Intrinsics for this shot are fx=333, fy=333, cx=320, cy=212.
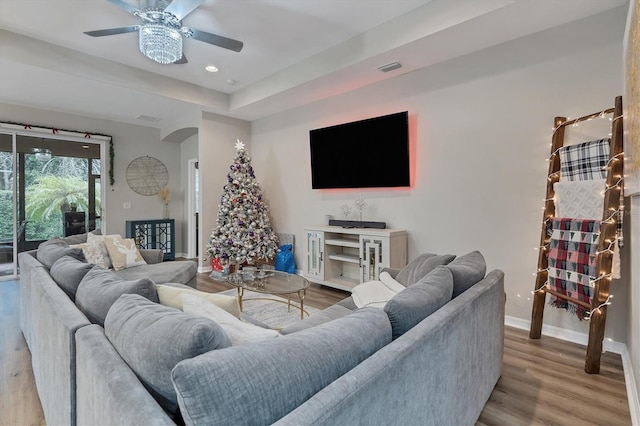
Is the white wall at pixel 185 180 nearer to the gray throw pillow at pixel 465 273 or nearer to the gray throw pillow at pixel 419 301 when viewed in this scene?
the gray throw pillow at pixel 465 273

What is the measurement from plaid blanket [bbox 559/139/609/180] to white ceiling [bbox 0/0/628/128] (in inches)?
43.2

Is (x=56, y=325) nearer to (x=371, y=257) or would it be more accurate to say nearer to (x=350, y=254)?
(x=371, y=257)

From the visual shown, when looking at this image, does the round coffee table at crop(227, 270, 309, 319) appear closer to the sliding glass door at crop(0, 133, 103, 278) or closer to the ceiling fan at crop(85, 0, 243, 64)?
the ceiling fan at crop(85, 0, 243, 64)

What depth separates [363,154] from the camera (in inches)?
170

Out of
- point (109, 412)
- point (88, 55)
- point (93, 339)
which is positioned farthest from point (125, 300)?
point (88, 55)

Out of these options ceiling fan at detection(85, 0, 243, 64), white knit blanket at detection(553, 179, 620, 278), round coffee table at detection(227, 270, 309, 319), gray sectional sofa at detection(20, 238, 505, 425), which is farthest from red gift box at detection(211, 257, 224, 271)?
white knit blanket at detection(553, 179, 620, 278)

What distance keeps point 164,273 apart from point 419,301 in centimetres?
274

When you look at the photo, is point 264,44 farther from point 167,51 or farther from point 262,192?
point 262,192

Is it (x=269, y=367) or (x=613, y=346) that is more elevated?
(x=269, y=367)

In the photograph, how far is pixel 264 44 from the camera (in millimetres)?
3703

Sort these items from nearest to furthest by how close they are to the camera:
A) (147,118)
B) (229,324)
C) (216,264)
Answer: (229,324) < (216,264) < (147,118)

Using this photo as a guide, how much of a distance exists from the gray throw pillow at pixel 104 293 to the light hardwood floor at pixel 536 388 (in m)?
0.90

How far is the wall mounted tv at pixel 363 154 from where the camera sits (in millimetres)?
3965

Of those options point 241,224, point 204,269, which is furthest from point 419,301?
point 204,269
